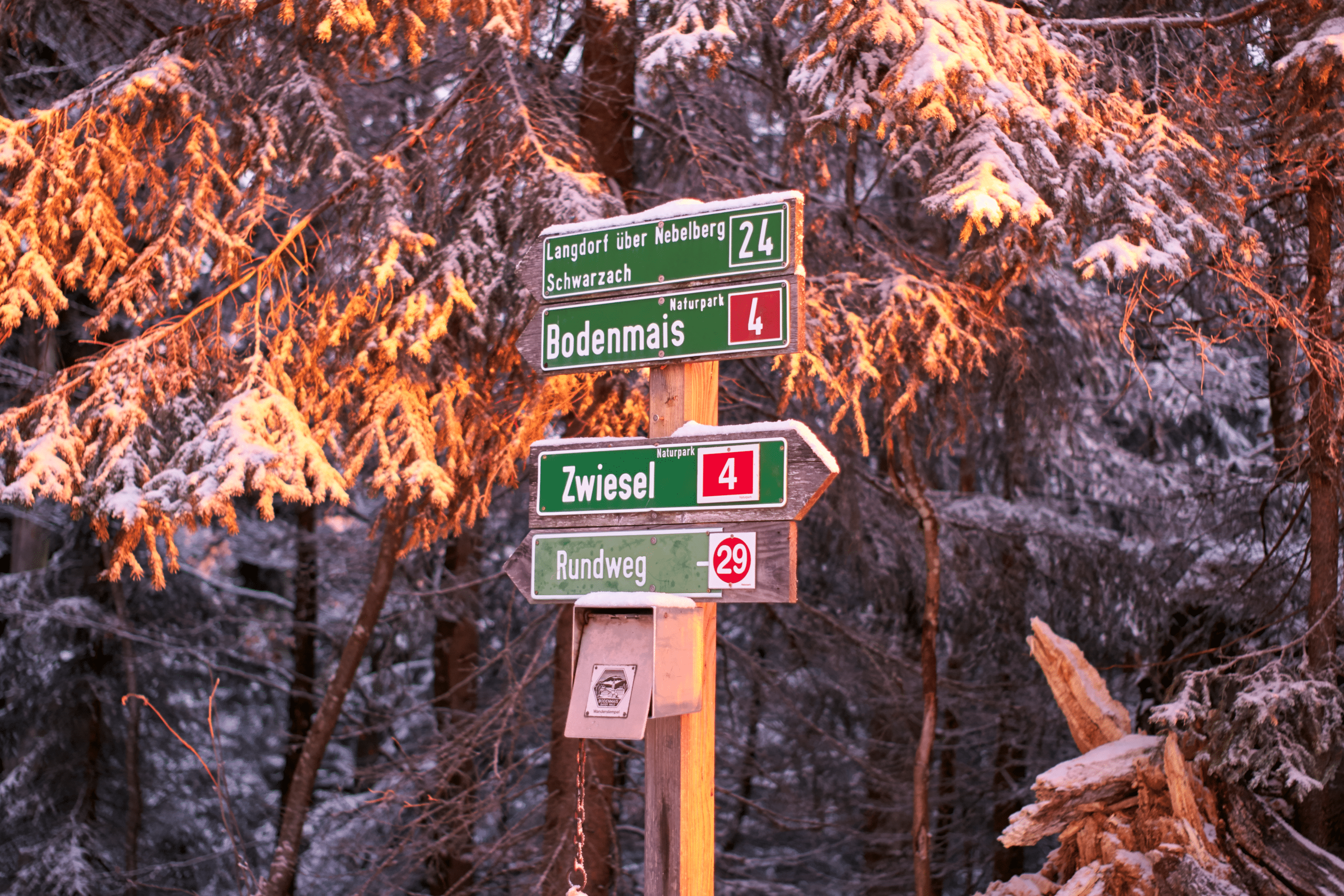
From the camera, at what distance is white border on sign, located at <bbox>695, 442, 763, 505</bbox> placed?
321 centimetres

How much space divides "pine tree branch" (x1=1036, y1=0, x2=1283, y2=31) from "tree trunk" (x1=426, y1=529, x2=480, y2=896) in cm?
590

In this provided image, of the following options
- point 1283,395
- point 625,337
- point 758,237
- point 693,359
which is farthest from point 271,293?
point 1283,395

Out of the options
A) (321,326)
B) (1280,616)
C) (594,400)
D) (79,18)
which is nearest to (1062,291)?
(1280,616)

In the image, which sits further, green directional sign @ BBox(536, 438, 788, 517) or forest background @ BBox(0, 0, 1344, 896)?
forest background @ BBox(0, 0, 1344, 896)

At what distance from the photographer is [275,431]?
17.0ft

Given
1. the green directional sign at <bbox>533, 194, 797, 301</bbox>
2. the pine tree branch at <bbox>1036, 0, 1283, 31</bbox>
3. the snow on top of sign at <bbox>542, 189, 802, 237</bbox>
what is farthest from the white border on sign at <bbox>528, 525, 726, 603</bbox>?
the pine tree branch at <bbox>1036, 0, 1283, 31</bbox>

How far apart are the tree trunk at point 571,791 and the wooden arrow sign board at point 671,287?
3576 millimetres

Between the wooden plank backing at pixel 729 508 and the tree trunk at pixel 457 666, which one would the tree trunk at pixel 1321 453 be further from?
the tree trunk at pixel 457 666

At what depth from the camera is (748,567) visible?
3.18 m

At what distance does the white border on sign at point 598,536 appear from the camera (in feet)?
10.6

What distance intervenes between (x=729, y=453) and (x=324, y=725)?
19.3 feet

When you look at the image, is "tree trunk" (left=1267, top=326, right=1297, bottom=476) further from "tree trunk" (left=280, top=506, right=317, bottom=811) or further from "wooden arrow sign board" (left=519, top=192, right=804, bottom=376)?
"tree trunk" (left=280, top=506, right=317, bottom=811)

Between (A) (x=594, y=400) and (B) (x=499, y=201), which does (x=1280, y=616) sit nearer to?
(A) (x=594, y=400)

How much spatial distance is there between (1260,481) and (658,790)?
5663mm
